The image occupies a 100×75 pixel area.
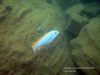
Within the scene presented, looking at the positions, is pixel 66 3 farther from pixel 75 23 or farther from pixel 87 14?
pixel 75 23

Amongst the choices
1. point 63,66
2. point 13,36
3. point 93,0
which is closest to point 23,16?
point 13,36

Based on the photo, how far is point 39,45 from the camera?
278 centimetres

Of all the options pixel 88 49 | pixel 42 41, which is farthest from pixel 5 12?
pixel 88 49

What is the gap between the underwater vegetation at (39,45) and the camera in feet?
11.8

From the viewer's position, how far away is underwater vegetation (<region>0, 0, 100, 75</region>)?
3600 millimetres

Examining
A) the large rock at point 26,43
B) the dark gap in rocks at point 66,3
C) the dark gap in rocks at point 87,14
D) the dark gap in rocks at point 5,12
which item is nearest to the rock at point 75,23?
the dark gap in rocks at point 87,14

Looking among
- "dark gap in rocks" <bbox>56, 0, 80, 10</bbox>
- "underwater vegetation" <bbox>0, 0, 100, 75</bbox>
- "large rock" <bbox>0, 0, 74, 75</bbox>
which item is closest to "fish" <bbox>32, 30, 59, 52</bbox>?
"underwater vegetation" <bbox>0, 0, 100, 75</bbox>

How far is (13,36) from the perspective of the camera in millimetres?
3904

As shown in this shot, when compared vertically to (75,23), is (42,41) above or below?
above

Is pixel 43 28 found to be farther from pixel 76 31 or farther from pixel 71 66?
pixel 76 31

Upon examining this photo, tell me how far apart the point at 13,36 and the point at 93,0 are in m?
5.93

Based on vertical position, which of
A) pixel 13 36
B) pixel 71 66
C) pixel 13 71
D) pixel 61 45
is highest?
pixel 13 36

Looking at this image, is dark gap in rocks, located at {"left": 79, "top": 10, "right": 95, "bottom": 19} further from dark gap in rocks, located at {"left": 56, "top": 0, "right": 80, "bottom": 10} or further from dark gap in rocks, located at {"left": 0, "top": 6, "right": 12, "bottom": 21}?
dark gap in rocks, located at {"left": 0, "top": 6, "right": 12, "bottom": 21}

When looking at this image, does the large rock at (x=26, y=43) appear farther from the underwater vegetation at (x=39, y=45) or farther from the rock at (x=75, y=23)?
the rock at (x=75, y=23)
